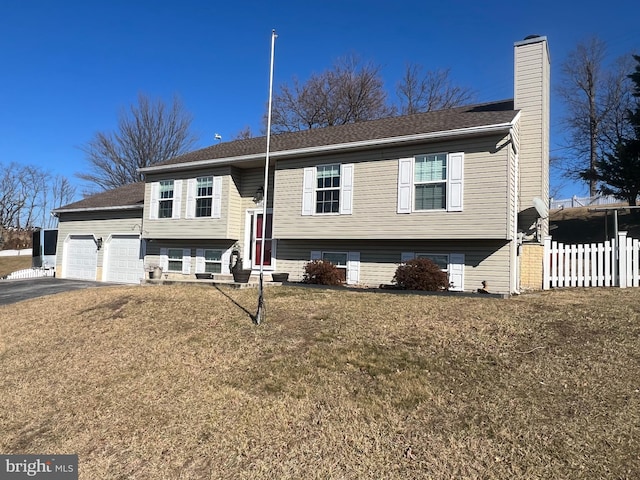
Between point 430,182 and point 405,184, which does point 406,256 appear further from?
point 430,182

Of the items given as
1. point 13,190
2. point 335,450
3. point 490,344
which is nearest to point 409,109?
point 490,344

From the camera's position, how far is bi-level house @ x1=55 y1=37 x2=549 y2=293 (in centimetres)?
1133

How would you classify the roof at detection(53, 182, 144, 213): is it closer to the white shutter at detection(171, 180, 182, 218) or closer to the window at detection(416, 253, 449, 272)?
the white shutter at detection(171, 180, 182, 218)

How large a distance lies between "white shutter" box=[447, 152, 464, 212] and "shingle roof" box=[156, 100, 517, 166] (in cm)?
79

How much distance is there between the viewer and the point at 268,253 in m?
15.3

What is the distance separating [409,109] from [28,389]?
102 ft

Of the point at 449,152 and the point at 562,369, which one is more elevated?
the point at 449,152

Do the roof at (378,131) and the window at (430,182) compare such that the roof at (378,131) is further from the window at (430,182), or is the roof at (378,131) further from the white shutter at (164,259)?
the white shutter at (164,259)

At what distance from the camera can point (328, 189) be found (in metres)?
13.5

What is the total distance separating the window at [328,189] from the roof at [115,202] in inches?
348

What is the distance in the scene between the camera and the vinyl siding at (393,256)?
11.5m

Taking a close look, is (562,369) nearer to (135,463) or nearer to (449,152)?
(135,463)

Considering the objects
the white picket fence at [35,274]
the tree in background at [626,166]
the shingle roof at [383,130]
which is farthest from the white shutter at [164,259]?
the tree in background at [626,166]

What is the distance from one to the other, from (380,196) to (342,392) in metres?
8.14
